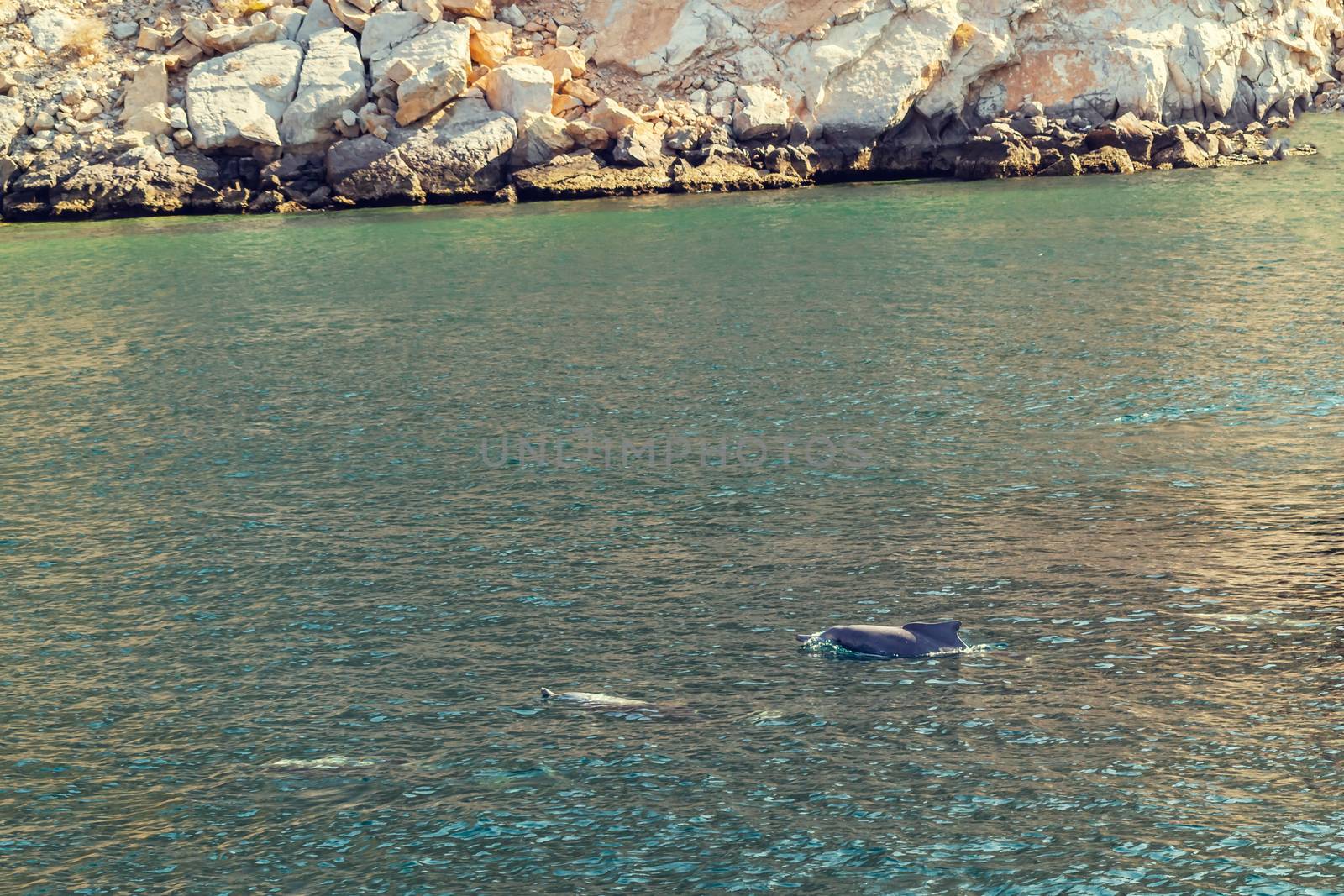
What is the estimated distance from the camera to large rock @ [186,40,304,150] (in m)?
43.7

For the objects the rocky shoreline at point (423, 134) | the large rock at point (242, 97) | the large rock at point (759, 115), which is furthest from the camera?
the large rock at point (759, 115)

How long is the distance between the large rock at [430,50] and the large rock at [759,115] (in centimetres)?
883

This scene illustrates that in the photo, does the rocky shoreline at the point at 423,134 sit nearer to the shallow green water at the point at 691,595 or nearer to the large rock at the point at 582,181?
the large rock at the point at 582,181

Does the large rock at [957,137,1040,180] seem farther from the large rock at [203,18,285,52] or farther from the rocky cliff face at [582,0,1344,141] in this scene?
A: the large rock at [203,18,285,52]

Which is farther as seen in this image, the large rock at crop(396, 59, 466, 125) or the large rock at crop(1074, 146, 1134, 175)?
the large rock at crop(1074, 146, 1134, 175)

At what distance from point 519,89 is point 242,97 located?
28.8 ft

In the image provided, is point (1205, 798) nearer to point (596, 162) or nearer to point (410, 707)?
point (410, 707)

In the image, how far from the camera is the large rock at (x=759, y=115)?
44.4m

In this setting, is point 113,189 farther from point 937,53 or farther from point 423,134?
point 937,53

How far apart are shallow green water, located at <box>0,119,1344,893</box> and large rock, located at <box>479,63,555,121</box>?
20.9 metres

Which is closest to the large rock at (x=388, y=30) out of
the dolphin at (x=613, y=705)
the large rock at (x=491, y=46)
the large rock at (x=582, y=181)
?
the large rock at (x=491, y=46)

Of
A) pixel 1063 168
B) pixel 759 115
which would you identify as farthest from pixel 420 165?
pixel 1063 168

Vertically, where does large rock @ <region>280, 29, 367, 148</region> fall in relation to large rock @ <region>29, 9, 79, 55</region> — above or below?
below

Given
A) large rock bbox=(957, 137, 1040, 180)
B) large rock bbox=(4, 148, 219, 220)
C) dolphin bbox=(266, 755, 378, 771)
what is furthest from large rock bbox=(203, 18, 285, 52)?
dolphin bbox=(266, 755, 378, 771)
